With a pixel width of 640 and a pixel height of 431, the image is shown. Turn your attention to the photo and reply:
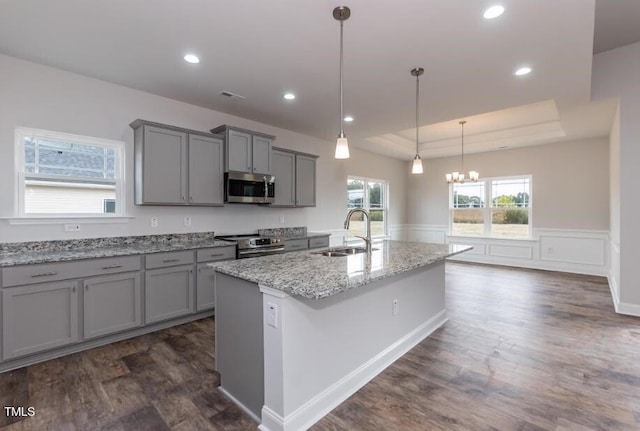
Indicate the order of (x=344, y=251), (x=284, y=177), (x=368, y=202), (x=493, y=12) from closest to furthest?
(x=493, y=12), (x=344, y=251), (x=284, y=177), (x=368, y=202)

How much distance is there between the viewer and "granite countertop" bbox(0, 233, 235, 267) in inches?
104

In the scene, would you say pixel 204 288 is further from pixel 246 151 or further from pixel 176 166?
pixel 246 151

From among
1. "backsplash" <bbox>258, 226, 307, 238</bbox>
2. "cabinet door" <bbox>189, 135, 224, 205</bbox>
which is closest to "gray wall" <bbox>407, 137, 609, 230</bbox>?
"backsplash" <bbox>258, 226, 307, 238</bbox>

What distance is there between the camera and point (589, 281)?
5430 mm

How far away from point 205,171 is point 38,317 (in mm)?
2147

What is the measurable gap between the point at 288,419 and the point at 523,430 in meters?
1.40

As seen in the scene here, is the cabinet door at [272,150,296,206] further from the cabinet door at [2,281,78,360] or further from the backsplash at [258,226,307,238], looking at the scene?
the cabinet door at [2,281,78,360]

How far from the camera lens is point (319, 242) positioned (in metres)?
5.15

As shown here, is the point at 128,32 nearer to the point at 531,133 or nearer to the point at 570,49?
the point at 570,49

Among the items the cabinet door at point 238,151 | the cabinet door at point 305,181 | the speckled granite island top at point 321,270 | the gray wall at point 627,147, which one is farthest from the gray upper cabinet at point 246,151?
the gray wall at point 627,147

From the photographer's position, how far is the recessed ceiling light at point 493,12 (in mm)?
2145

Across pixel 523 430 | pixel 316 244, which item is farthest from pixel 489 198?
pixel 523 430

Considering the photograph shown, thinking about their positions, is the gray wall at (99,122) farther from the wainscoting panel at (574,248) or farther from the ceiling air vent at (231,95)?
the wainscoting panel at (574,248)

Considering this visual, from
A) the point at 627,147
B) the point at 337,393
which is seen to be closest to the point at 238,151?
the point at 337,393
